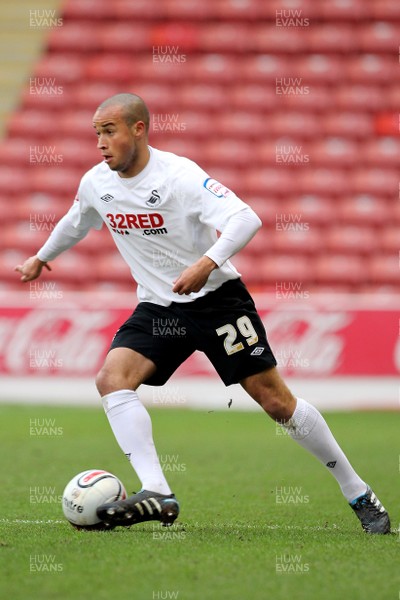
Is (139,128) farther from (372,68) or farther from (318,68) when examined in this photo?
(372,68)

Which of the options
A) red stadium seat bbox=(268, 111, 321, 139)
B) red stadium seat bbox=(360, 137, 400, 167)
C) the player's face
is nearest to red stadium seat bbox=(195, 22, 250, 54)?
red stadium seat bbox=(268, 111, 321, 139)

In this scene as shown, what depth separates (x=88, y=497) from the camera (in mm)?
5207

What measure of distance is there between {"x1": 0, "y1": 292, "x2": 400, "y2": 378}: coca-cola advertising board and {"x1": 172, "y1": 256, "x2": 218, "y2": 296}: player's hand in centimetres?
772

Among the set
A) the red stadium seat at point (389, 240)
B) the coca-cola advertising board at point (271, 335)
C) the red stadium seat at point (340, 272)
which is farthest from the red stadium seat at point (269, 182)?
the coca-cola advertising board at point (271, 335)

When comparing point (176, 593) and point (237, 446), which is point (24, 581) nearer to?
point (176, 593)

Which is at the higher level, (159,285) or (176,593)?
(159,285)

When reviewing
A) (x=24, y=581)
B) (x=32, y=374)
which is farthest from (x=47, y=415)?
(x=24, y=581)

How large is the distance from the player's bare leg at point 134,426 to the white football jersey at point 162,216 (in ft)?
1.19

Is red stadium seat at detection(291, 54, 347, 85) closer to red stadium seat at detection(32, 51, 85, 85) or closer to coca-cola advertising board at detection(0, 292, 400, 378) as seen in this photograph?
red stadium seat at detection(32, 51, 85, 85)

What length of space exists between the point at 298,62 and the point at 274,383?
13.5 meters

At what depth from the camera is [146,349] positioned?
539 centimetres

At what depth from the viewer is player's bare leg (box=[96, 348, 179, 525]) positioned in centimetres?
508

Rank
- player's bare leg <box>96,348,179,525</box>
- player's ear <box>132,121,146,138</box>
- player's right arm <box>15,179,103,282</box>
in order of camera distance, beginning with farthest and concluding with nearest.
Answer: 1. player's right arm <box>15,179,103,282</box>
2. player's ear <box>132,121,146,138</box>
3. player's bare leg <box>96,348,179,525</box>

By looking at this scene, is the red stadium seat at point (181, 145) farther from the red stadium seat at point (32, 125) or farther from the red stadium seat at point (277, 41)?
the red stadium seat at point (277, 41)
